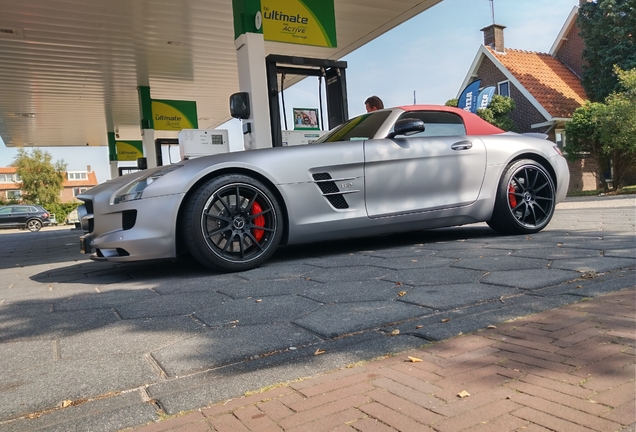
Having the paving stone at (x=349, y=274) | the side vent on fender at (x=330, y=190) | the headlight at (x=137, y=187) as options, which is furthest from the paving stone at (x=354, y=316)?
the headlight at (x=137, y=187)

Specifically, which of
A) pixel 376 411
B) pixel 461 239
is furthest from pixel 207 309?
pixel 461 239

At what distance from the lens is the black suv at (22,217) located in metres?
29.1

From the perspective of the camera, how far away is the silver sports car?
3654mm

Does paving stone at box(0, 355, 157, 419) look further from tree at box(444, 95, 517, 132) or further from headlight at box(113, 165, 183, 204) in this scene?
tree at box(444, 95, 517, 132)

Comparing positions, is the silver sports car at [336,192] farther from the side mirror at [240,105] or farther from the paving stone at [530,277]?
the side mirror at [240,105]

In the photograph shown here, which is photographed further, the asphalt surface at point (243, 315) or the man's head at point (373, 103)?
the man's head at point (373, 103)

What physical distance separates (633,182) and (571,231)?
20.8 metres

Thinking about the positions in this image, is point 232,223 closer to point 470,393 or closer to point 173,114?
point 470,393

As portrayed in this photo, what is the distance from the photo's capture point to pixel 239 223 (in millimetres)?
3781

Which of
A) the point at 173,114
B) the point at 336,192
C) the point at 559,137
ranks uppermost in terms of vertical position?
the point at 173,114

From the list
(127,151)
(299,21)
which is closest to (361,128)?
(299,21)

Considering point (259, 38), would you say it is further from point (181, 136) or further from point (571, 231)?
point (571, 231)

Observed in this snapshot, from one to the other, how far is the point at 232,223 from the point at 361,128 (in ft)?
5.42

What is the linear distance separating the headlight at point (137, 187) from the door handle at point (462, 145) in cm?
247
